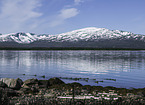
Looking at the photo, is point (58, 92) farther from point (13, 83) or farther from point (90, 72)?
point (90, 72)

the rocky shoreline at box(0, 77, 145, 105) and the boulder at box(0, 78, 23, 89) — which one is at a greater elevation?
the boulder at box(0, 78, 23, 89)

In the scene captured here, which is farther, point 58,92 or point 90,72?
point 90,72

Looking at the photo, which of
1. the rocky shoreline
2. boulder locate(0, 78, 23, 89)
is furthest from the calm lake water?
boulder locate(0, 78, 23, 89)

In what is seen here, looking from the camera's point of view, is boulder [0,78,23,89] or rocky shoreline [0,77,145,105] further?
boulder [0,78,23,89]

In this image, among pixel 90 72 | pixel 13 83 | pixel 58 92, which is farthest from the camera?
pixel 90 72

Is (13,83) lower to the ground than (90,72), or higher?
higher

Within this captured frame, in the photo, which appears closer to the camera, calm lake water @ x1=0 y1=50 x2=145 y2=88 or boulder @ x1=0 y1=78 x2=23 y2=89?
boulder @ x1=0 y1=78 x2=23 y2=89

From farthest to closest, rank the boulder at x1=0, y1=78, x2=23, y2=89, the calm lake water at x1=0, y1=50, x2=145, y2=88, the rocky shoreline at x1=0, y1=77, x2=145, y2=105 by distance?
1. the calm lake water at x1=0, y1=50, x2=145, y2=88
2. the boulder at x1=0, y1=78, x2=23, y2=89
3. the rocky shoreline at x1=0, y1=77, x2=145, y2=105

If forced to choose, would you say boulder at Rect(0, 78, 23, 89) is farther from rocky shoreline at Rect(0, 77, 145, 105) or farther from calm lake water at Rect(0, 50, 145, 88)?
calm lake water at Rect(0, 50, 145, 88)

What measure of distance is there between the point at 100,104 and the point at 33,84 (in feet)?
58.8

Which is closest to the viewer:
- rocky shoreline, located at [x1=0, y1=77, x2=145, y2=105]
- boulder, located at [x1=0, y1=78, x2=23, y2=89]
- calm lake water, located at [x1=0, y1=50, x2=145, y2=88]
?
rocky shoreline, located at [x1=0, y1=77, x2=145, y2=105]

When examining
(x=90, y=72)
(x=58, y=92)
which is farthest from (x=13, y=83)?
(x=90, y=72)

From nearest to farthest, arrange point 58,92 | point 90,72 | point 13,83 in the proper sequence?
1. point 58,92
2. point 13,83
3. point 90,72

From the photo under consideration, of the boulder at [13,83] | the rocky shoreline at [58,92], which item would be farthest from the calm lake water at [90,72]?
the boulder at [13,83]
